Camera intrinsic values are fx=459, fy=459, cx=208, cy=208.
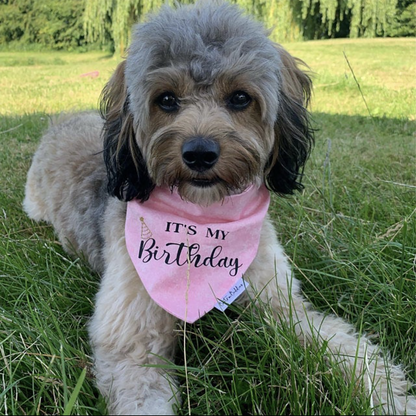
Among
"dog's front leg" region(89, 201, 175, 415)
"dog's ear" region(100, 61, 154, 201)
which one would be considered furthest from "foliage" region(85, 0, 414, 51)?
"dog's front leg" region(89, 201, 175, 415)

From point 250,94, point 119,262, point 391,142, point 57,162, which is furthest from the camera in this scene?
point 391,142

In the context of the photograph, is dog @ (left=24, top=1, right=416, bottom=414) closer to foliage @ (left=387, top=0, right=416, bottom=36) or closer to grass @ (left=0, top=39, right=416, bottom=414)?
grass @ (left=0, top=39, right=416, bottom=414)

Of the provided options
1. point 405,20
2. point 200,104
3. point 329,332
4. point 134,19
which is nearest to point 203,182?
point 200,104

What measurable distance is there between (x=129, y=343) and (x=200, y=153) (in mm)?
1011

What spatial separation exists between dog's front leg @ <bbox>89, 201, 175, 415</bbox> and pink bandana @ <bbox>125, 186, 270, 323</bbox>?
0.48ft

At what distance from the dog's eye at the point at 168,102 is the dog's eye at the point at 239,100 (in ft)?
0.94

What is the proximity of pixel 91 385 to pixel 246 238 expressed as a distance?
1153 mm

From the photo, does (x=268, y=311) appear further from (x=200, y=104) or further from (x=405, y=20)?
Answer: (x=405, y=20)

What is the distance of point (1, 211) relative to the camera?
4.00 m

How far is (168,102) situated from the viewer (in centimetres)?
244

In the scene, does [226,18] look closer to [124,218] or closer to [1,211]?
[124,218]

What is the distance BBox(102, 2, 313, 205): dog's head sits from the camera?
227 centimetres

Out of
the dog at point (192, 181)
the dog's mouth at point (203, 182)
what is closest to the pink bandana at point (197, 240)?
the dog at point (192, 181)

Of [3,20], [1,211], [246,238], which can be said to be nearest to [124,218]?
[246,238]
